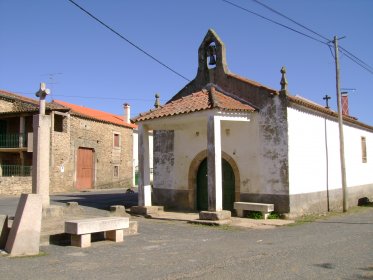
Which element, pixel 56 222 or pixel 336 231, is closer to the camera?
pixel 56 222

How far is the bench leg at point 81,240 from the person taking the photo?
758cm

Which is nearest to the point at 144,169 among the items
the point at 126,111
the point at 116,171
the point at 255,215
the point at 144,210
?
the point at 144,210

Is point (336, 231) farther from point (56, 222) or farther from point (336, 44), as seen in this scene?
point (336, 44)

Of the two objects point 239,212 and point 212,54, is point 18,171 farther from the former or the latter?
point 239,212

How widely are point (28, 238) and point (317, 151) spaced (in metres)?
10.6

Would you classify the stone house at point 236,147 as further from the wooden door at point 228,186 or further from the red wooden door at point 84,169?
the red wooden door at point 84,169

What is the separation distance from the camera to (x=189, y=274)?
18.8ft

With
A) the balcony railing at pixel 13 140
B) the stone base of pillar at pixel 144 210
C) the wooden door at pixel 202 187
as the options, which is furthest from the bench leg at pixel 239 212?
the balcony railing at pixel 13 140

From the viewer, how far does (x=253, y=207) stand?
12297 mm

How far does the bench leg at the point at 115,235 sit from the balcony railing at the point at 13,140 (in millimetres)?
23093

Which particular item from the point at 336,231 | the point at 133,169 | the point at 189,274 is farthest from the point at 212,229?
the point at 133,169

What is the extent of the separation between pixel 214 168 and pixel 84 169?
72.1 feet

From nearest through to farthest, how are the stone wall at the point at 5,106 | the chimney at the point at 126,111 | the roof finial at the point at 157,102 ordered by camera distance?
the roof finial at the point at 157,102
the stone wall at the point at 5,106
the chimney at the point at 126,111

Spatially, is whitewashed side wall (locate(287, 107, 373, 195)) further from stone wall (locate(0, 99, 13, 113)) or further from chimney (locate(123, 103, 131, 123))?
chimney (locate(123, 103, 131, 123))
